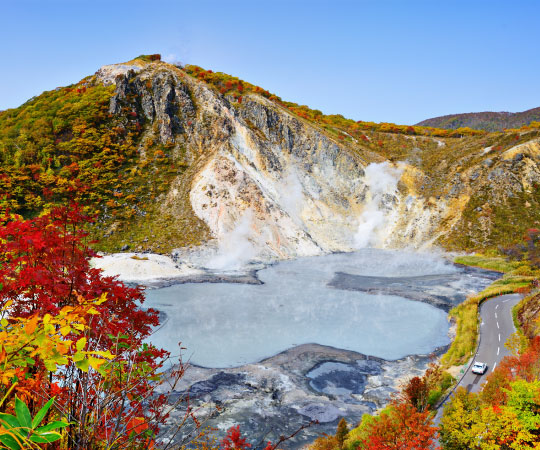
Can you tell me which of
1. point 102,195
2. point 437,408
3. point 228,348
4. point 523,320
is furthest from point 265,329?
point 102,195

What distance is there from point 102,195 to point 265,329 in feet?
124

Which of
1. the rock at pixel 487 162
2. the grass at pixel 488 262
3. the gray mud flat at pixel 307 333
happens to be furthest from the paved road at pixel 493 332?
the rock at pixel 487 162

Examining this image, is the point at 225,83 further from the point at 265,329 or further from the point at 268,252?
the point at 265,329

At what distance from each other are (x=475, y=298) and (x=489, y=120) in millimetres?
185980

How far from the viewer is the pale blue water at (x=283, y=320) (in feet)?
77.4

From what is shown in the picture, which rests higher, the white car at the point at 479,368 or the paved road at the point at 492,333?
→ the white car at the point at 479,368

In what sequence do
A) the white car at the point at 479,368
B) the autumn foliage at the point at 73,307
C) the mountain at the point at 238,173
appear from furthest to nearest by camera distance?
the mountain at the point at 238,173
the white car at the point at 479,368
the autumn foliage at the point at 73,307

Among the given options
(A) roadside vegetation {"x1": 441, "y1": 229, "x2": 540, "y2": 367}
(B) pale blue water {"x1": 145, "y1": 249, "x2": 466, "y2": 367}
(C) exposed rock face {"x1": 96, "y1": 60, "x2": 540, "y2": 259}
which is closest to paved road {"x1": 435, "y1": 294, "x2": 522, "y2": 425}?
(A) roadside vegetation {"x1": 441, "y1": 229, "x2": 540, "y2": 367}

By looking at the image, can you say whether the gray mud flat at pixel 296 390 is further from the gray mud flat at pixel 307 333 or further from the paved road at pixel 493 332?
the paved road at pixel 493 332

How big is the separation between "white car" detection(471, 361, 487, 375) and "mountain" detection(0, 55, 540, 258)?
106 ft

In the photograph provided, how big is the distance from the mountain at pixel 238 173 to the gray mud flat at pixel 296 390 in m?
27.9

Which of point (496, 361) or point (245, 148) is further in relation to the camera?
point (245, 148)

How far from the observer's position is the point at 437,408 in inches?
665

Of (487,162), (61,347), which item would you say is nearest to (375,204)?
(487,162)
